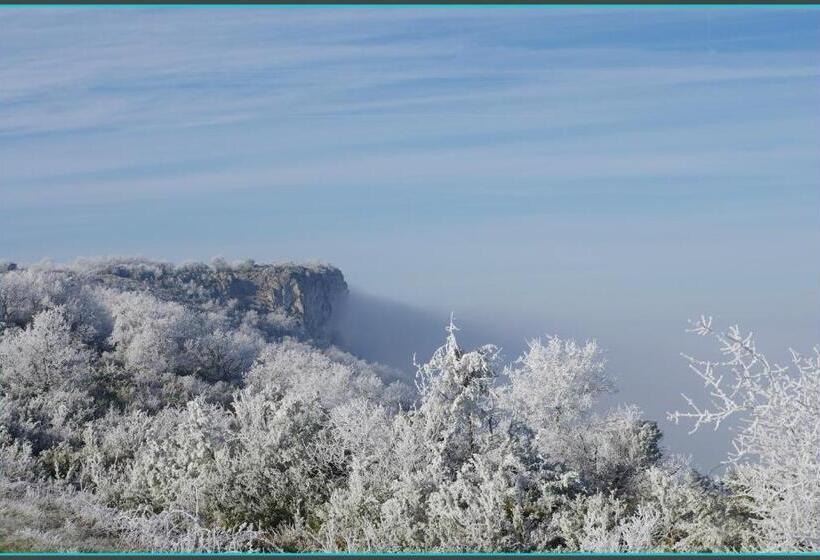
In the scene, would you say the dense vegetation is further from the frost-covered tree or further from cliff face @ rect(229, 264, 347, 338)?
cliff face @ rect(229, 264, 347, 338)

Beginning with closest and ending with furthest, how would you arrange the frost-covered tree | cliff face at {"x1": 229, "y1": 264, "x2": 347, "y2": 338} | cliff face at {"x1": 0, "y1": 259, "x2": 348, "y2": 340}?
1. the frost-covered tree
2. cliff face at {"x1": 0, "y1": 259, "x2": 348, "y2": 340}
3. cliff face at {"x1": 229, "y1": 264, "x2": 347, "y2": 338}

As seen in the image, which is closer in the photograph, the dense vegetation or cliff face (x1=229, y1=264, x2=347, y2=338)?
the dense vegetation

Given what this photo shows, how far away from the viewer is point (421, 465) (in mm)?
12250

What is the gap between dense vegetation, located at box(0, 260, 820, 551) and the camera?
10.1m

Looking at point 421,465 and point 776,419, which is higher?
point 776,419

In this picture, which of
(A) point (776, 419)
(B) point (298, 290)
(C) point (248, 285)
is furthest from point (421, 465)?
(C) point (248, 285)

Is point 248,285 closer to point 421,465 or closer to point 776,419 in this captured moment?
point 421,465

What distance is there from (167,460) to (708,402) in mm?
7122

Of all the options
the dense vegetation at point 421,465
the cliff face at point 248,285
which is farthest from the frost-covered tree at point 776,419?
the cliff face at point 248,285

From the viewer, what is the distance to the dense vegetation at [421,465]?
1009 centimetres

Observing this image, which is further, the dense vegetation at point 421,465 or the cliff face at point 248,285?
the cliff face at point 248,285

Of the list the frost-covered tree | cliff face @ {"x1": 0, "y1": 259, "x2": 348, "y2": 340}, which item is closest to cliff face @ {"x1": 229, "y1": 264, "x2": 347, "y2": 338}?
cliff face @ {"x1": 0, "y1": 259, "x2": 348, "y2": 340}

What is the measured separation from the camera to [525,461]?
12336 mm

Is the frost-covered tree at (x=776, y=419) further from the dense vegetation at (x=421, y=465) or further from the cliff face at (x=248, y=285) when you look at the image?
the cliff face at (x=248, y=285)
